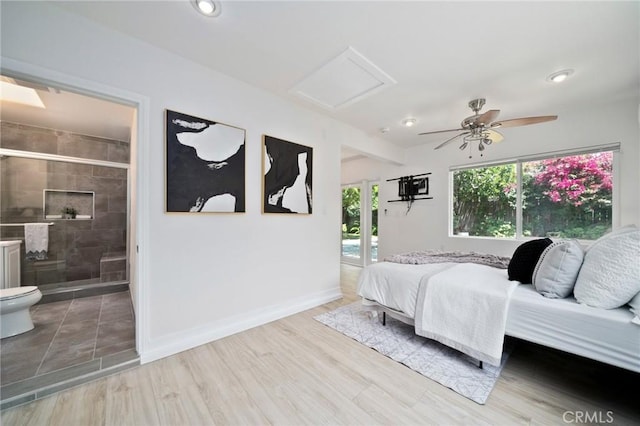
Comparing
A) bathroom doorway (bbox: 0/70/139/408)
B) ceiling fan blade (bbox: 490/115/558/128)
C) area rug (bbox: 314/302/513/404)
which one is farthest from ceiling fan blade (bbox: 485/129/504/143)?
bathroom doorway (bbox: 0/70/139/408)

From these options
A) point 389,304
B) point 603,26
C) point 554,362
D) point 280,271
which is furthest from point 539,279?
point 280,271

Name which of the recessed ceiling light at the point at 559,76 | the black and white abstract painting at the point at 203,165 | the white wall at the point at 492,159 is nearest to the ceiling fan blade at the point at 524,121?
the recessed ceiling light at the point at 559,76

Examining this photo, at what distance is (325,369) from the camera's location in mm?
1883

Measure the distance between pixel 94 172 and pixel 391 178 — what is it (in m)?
5.43

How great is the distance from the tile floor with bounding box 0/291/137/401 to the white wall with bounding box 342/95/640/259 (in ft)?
14.9

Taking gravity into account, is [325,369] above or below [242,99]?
below

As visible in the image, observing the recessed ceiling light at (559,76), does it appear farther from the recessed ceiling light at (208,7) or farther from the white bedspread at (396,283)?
the recessed ceiling light at (208,7)

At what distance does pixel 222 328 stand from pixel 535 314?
2.58m

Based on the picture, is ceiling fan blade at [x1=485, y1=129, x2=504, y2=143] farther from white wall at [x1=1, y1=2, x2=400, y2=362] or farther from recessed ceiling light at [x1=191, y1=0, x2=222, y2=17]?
recessed ceiling light at [x1=191, y1=0, x2=222, y2=17]

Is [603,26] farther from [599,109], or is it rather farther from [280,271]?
[280,271]

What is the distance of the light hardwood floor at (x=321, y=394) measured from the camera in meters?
1.43

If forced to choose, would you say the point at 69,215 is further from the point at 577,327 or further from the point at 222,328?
the point at 577,327

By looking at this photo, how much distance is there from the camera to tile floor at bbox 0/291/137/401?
168 centimetres

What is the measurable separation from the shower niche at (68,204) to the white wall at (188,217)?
10.0ft
